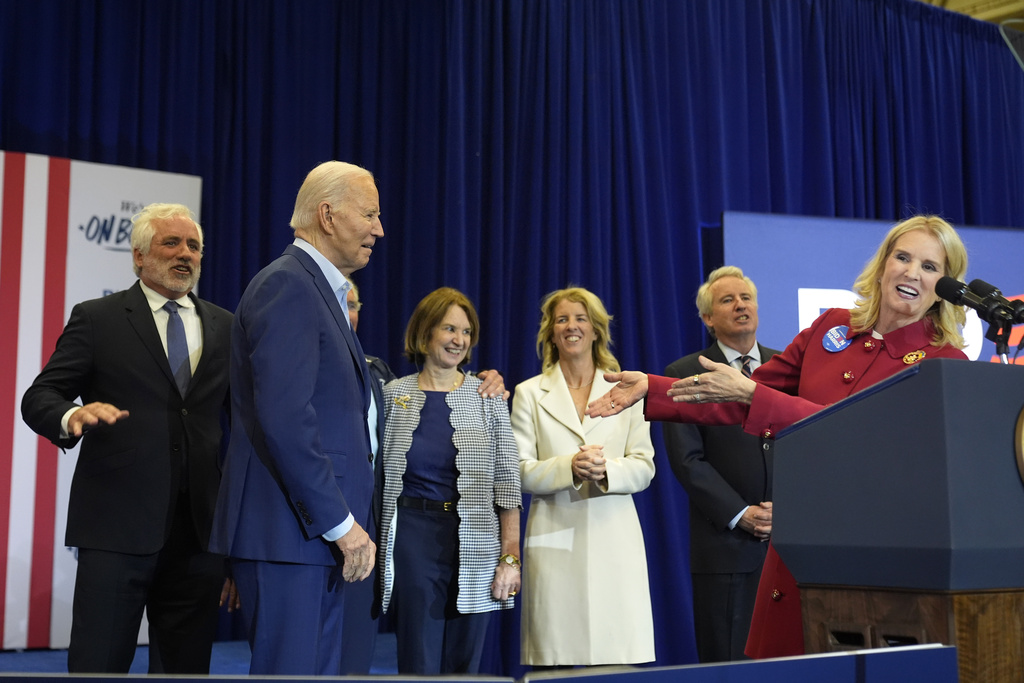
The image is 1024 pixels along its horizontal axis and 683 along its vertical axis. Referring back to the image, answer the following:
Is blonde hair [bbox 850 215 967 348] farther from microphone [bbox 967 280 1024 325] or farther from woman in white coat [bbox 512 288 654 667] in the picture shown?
woman in white coat [bbox 512 288 654 667]

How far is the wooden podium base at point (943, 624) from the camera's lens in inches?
52.4

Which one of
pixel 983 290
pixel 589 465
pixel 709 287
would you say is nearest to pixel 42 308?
pixel 589 465

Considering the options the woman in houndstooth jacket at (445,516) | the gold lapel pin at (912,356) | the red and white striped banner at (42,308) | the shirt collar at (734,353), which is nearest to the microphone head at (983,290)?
the gold lapel pin at (912,356)

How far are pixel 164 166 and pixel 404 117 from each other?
1.31m

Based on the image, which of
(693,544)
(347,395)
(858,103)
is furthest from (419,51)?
(347,395)

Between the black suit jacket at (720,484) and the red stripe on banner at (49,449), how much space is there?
109 inches

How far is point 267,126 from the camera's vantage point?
5.24 meters

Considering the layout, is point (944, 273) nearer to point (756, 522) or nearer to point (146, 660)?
point (756, 522)

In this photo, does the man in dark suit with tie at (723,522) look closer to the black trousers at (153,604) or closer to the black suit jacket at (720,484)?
the black suit jacket at (720,484)

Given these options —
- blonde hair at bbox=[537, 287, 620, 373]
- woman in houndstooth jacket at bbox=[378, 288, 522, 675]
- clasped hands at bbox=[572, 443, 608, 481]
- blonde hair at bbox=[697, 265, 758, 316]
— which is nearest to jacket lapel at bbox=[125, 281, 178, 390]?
woman in houndstooth jacket at bbox=[378, 288, 522, 675]

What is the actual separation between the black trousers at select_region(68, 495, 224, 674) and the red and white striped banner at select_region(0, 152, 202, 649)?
6.21 ft

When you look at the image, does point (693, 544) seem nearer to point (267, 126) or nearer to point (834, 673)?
point (834, 673)

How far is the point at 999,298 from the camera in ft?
5.42

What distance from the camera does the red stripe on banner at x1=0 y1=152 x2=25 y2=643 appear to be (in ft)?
13.9
